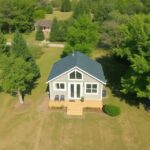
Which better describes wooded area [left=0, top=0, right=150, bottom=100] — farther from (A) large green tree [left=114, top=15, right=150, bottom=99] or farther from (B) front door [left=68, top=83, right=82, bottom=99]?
(B) front door [left=68, top=83, right=82, bottom=99]

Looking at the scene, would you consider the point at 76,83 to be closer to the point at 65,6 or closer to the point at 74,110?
the point at 74,110

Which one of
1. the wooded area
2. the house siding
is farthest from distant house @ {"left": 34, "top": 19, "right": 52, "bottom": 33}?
the house siding

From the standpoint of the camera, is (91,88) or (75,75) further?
(91,88)

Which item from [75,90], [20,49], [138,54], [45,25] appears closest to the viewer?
[138,54]

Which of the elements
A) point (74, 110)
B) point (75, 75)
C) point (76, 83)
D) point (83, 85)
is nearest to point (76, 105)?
point (74, 110)

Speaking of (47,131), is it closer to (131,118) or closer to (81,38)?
(131,118)
